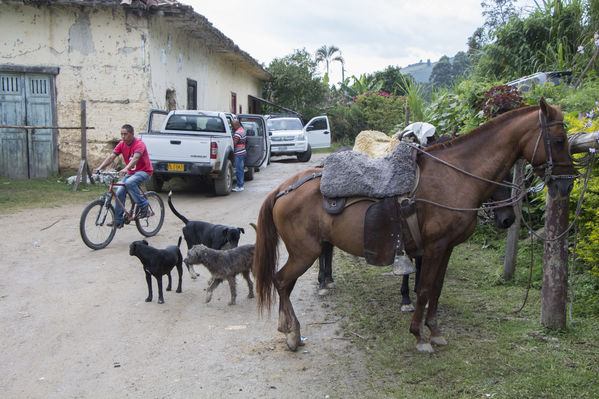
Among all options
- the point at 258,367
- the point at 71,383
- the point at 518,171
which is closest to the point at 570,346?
the point at 518,171

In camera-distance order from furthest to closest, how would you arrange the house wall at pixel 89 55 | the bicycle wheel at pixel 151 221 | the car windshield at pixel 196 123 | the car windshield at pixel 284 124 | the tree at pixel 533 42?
the car windshield at pixel 284 124, the house wall at pixel 89 55, the car windshield at pixel 196 123, the tree at pixel 533 42, the bicycle wheel at pixel 151 221

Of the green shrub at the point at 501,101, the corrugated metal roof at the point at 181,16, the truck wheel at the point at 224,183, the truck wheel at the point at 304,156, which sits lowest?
the truck wheel at the point at 224,183

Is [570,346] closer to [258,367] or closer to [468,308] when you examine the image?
[468,308]

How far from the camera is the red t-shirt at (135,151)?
842 centimetres

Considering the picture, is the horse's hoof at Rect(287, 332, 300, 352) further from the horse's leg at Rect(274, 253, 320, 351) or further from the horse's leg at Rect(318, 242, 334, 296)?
the horse's leg at Rect(318, 242, 334, 296)

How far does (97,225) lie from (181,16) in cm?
908

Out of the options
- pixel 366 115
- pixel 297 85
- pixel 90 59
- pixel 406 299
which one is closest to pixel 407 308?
pixel 406 299

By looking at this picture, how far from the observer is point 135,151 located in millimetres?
8391

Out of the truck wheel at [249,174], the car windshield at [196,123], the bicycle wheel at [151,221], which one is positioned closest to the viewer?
the bicycle wheel at [151,221]

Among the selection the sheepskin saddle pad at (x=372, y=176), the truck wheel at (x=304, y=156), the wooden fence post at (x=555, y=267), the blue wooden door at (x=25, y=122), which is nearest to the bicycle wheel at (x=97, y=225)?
the sheepskin saddle pad at (x=372, y=176)

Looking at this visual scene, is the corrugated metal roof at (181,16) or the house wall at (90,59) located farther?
the house wall at (90,59)

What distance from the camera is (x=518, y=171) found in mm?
6016

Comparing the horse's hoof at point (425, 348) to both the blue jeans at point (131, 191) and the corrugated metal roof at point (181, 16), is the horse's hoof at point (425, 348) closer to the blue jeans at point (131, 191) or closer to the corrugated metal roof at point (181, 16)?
the blue jeans at point (131, 191)

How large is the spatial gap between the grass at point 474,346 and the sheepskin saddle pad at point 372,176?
1421mm
